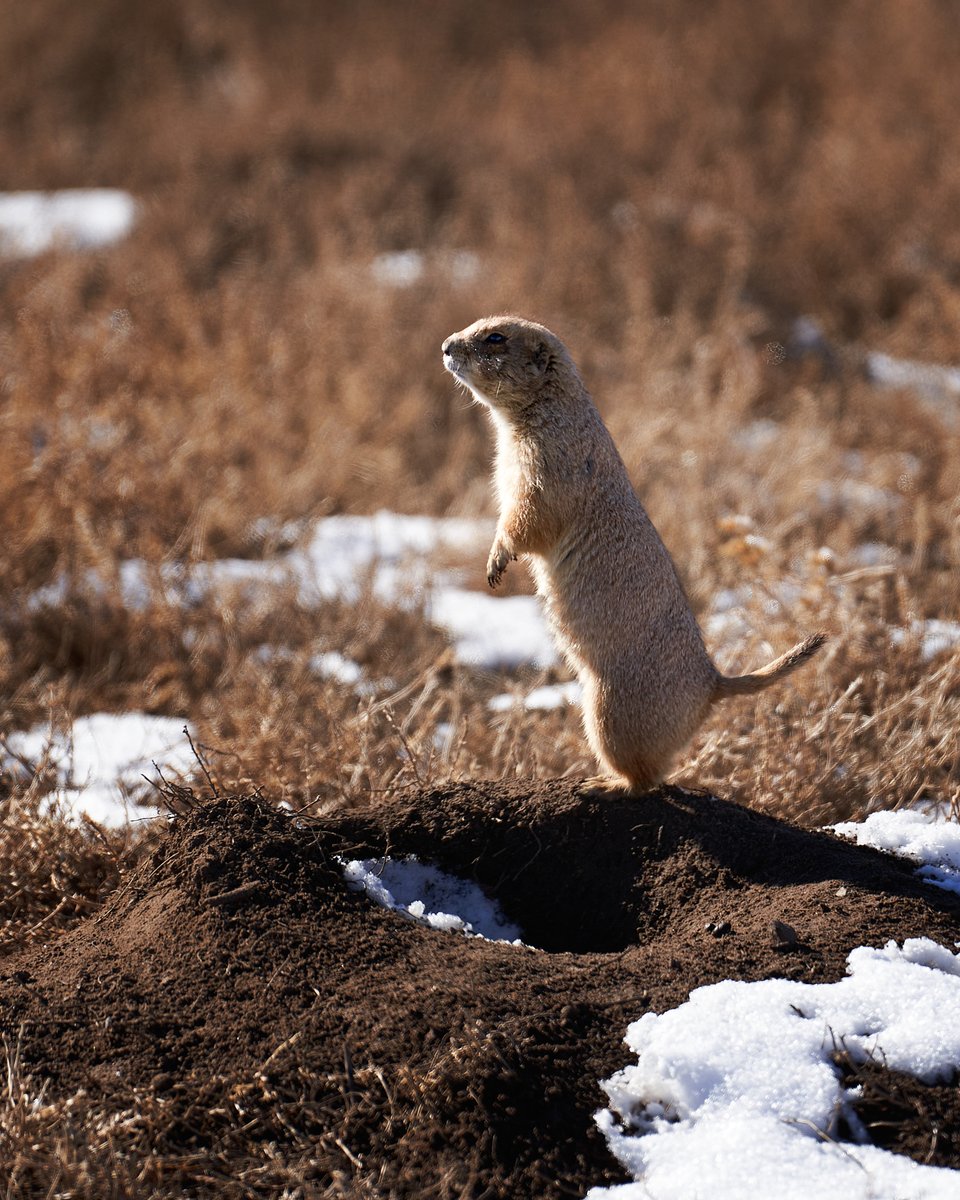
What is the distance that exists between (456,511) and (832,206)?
5.61 m

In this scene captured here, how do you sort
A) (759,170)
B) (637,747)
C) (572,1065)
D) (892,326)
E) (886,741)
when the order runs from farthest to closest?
1. (759,170)
2. (892,326)
3. (886,741)
4. (637,747)
5. (572,1065)

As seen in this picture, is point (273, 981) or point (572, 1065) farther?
point (273, 981)

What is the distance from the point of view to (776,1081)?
264cm

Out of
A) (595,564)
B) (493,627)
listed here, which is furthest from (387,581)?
(595,564)

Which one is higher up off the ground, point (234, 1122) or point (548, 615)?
point (548, 615)

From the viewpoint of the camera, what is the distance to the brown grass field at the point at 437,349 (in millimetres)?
4578

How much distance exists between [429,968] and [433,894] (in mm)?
584

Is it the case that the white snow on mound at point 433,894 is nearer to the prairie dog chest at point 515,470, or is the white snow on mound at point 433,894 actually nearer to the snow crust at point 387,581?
the prairie dog chest at point 515,470

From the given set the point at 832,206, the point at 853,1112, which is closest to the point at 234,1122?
the point at 853,1112

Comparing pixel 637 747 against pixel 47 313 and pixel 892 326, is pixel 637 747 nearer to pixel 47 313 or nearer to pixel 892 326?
pixel 47 313

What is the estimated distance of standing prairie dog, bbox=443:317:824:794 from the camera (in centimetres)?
369

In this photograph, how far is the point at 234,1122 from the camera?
2615 millimetres

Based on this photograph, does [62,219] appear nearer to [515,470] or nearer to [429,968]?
[515,470]

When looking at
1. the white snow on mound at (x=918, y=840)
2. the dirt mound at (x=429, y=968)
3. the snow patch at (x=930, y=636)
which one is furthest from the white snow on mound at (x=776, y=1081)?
the snow patch at (x=930, y=636)
